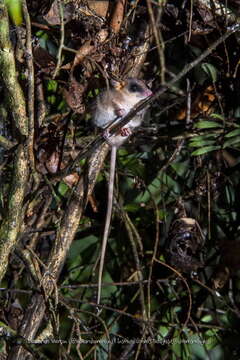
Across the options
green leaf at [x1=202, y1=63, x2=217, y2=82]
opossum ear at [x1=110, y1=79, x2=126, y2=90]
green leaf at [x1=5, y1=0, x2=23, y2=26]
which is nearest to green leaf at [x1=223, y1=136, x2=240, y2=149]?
green leaf at [x1=202, y1=63, x2=217, y2=82]

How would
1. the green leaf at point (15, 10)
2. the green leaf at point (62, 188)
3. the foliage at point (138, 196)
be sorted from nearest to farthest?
the green leaf at point (15, 10) < the foliage at point (138, 196) < the green leaf at point (62, 188)

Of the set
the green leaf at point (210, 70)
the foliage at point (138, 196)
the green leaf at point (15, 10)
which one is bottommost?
the foliage at point (138, 196)

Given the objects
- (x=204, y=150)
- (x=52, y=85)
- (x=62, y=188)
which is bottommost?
(x=62, y=188)

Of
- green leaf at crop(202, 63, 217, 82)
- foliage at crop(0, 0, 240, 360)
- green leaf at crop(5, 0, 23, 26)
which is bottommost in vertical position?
foliage at crop(0, 0, 240, 360)

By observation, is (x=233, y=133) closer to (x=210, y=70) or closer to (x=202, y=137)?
(x=202, y=137)

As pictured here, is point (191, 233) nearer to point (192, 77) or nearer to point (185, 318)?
point (185, 318)

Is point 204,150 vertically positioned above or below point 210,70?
below

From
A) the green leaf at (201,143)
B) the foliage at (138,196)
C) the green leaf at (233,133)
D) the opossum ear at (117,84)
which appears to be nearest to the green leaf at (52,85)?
the foliage at (138,196)

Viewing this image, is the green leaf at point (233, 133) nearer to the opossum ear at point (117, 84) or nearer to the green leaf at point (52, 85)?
the opossum ear at point (117, 84)

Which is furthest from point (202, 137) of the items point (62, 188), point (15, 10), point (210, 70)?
point (15, 10)

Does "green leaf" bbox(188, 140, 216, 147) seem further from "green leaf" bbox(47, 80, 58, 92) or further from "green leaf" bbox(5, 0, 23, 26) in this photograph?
"green leaf" bbox(5, 0, 23, 26)

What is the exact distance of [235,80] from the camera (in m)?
1.92

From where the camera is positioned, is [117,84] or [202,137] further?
[202,137]

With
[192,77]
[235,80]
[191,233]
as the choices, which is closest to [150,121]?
[192,77]
